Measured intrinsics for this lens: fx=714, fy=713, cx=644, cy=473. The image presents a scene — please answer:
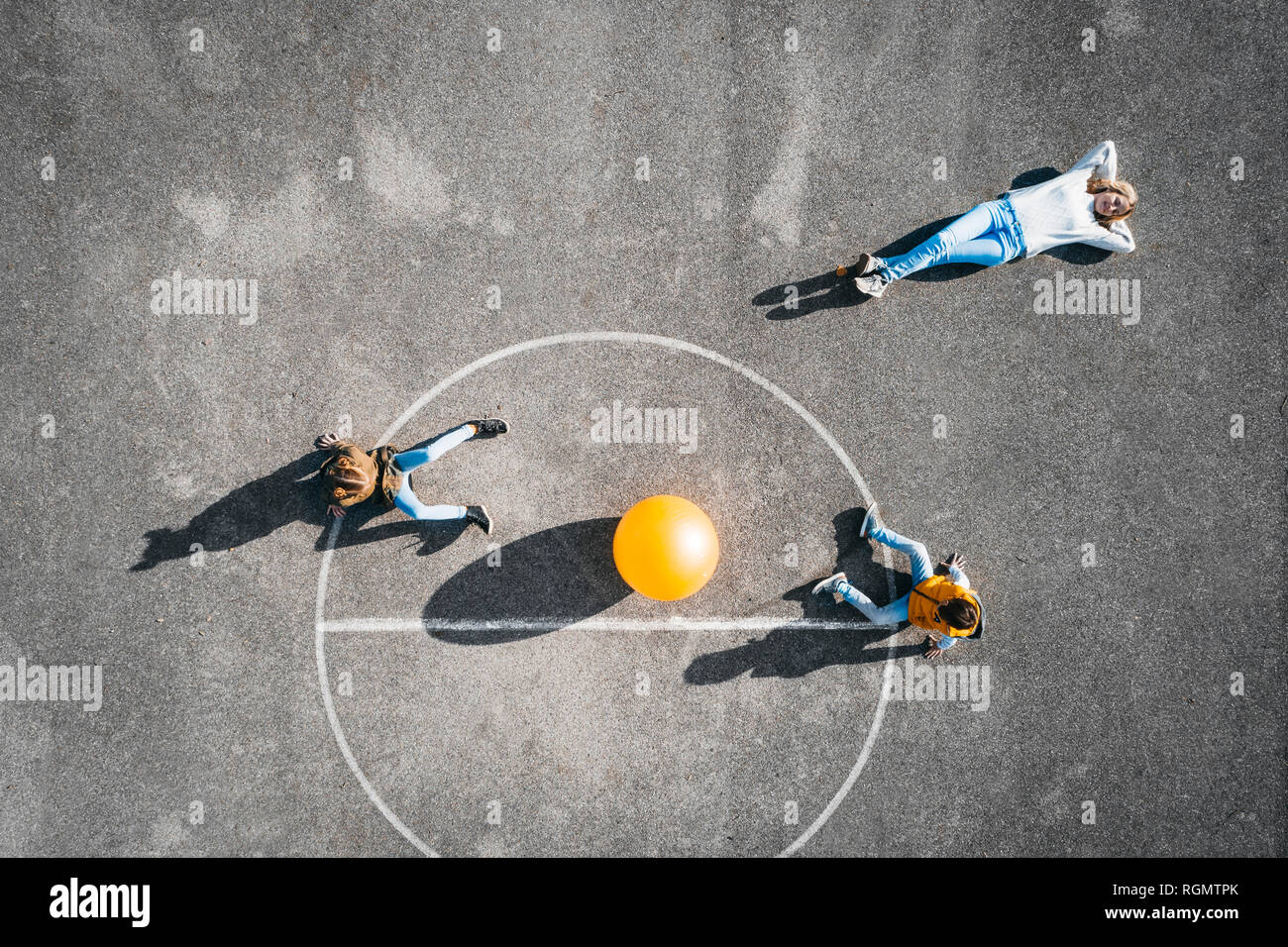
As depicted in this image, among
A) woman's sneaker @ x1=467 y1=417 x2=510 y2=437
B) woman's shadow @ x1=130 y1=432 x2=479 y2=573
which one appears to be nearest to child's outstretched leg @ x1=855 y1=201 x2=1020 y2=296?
woman's sneaker @ x1=467 y1=417 x2=510 y2=437

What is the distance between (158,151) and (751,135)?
5.42m

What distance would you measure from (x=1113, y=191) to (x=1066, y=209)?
0.40 m

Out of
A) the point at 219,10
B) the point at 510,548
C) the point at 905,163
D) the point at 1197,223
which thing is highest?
the point at 219,10

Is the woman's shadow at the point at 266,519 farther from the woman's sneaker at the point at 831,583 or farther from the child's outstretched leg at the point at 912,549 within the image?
the child's outstretched leg at the point at 912,549

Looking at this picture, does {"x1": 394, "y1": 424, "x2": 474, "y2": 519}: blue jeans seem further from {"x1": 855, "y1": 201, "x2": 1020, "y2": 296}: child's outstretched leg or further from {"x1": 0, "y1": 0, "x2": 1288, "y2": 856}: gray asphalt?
{"x1": 855, "y1": 201, "x2": 1020, "y2": 296}: child's outstretched leg

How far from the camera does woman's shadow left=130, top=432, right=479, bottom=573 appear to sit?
6480 mm

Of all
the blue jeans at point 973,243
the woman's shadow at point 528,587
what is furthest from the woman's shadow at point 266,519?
the blue jeans at point 973,243

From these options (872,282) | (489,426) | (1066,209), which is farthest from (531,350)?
(1066,209)

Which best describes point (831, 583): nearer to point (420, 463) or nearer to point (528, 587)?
point (528, 587)

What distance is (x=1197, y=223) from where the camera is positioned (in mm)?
6648

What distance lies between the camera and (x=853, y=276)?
6.53 metres
